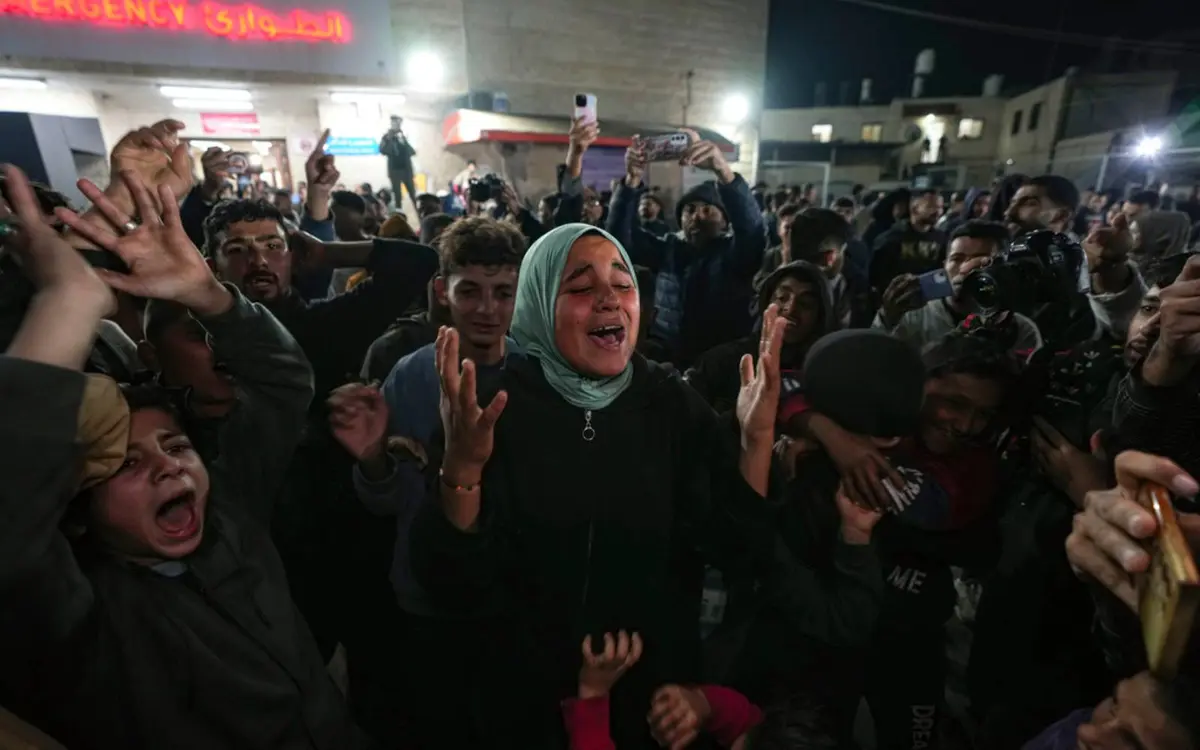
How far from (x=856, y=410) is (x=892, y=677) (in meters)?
1.11

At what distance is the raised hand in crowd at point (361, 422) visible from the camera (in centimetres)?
180

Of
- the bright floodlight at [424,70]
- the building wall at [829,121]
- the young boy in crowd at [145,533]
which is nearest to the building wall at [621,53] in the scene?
the bright floodlight at [424,70]

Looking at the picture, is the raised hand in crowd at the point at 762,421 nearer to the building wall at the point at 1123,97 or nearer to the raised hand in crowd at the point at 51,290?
the raised hand in crowd at the point at 51,290

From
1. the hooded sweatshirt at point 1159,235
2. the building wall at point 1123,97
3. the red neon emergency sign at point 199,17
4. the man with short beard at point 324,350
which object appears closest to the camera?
the man with short beard at point 324,350

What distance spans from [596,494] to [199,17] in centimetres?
1415

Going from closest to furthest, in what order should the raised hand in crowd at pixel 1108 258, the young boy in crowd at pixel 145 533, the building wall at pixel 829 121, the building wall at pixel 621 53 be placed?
the young boy in crowd at pixel 145 533 → the raised hand in crowd at pixel 1108 258 → the building wall at pixel 621 53 → the building wall at pixel 829 121

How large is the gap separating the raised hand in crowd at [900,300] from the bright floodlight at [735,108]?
17.4 metres

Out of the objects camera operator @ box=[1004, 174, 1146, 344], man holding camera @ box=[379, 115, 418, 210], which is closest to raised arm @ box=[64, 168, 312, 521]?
camera operator @ box=[1004, 174, 1146, 344]

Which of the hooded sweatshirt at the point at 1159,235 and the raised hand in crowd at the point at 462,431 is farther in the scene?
the hooded sweatshirt at the point at 1159,235

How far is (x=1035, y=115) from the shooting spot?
2791 centimetres

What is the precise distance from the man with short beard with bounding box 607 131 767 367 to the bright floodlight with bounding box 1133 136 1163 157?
614 inches

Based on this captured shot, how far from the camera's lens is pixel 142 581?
4.23ft

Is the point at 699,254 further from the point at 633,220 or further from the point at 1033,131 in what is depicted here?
the point at 1033,131

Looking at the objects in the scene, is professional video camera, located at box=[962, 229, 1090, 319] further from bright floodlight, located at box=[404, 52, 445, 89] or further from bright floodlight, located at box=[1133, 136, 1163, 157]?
bright floodlight, located at box=[1133, 136, 1163, 157]
